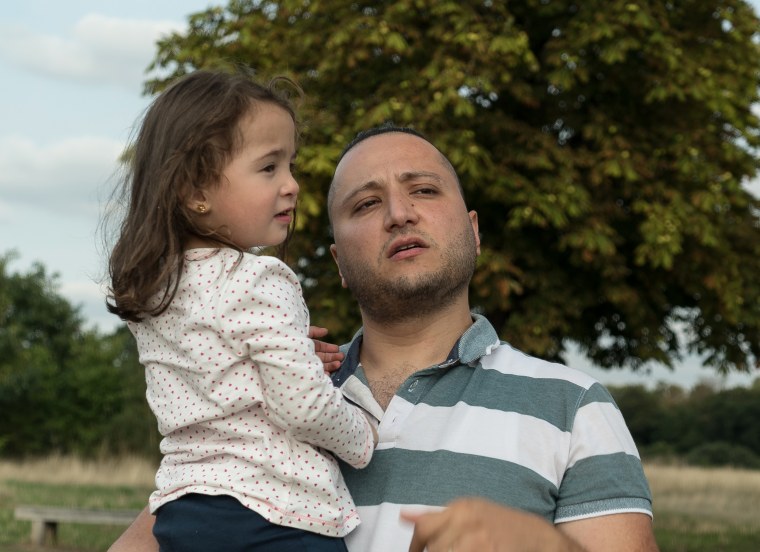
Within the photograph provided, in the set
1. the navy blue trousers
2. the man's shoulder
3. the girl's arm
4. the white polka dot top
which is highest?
the white polka dot top

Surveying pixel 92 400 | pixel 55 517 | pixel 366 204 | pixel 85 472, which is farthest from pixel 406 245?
pixel 92 400

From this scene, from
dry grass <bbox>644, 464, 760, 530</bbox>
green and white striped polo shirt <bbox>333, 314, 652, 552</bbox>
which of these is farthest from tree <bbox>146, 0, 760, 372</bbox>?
green and white striped polo shirt <bbox>333, 314, 652, 552</bbox>

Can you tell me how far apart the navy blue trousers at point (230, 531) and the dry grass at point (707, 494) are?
1164cm

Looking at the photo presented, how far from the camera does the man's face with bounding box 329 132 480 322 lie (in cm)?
316

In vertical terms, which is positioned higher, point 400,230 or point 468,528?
point 468,528

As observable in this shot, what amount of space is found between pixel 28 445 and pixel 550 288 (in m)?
24.5

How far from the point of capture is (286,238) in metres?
2.61

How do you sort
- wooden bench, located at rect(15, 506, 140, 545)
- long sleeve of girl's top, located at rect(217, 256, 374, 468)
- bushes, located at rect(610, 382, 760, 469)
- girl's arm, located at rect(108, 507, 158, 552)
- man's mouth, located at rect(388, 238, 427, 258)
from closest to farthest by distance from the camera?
long sleeve of girl's top, located at rect(217, 256, 374, 468)
girl's arm, located at rect(108, 507, 158, 552)
man's mouth, located at rect(388, 238, 427, 258)
wooden bench, located at rect(15, 506, 140, 545)
bushes, located at rect(610, 382, 760, 469)

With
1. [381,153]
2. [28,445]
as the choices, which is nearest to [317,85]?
[381,153]

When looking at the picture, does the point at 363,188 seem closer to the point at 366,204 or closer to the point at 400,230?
the point at 366,204

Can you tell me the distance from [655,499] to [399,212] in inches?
534

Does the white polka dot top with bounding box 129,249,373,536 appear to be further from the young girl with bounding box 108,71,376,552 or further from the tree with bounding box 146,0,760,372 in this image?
the tree with bounding box 146,0,760,372

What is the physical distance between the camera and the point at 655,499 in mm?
15578

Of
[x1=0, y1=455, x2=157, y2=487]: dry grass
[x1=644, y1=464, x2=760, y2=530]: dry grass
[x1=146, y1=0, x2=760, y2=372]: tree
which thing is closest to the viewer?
[x1=146, y1=0, x2=760, y2=372]: tree
